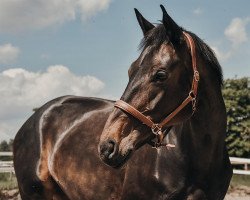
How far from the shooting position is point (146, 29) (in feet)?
13.3

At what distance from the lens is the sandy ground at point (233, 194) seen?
37.1 ft

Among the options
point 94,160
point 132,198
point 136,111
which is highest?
point 136,111

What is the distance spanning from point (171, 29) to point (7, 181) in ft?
42.2

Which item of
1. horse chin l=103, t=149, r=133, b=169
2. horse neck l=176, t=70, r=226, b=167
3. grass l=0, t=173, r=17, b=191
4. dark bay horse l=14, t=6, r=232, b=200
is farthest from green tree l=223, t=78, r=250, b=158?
horse chin l=103, t=149, r=133, b=169

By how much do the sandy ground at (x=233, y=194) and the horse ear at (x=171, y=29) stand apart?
8.04m

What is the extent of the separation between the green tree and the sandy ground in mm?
6004

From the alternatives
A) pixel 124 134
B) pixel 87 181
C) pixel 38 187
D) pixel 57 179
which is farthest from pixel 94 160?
pixel 124 134

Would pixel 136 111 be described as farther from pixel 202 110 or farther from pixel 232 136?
pixel 232 136

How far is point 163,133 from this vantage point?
3574 mm

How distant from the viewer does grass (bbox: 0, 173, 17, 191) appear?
43.5 feet

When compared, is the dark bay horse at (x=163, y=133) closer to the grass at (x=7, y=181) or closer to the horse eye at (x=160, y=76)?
the horse eye at (x=160, y=76)

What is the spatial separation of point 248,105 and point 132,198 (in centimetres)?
1659

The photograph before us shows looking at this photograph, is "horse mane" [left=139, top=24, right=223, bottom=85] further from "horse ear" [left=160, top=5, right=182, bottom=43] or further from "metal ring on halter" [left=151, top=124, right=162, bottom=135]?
"metal ring on halter" [left=151, top=124, right=162, bottom=135]

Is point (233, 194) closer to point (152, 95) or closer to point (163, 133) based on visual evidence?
point (163, 133)
